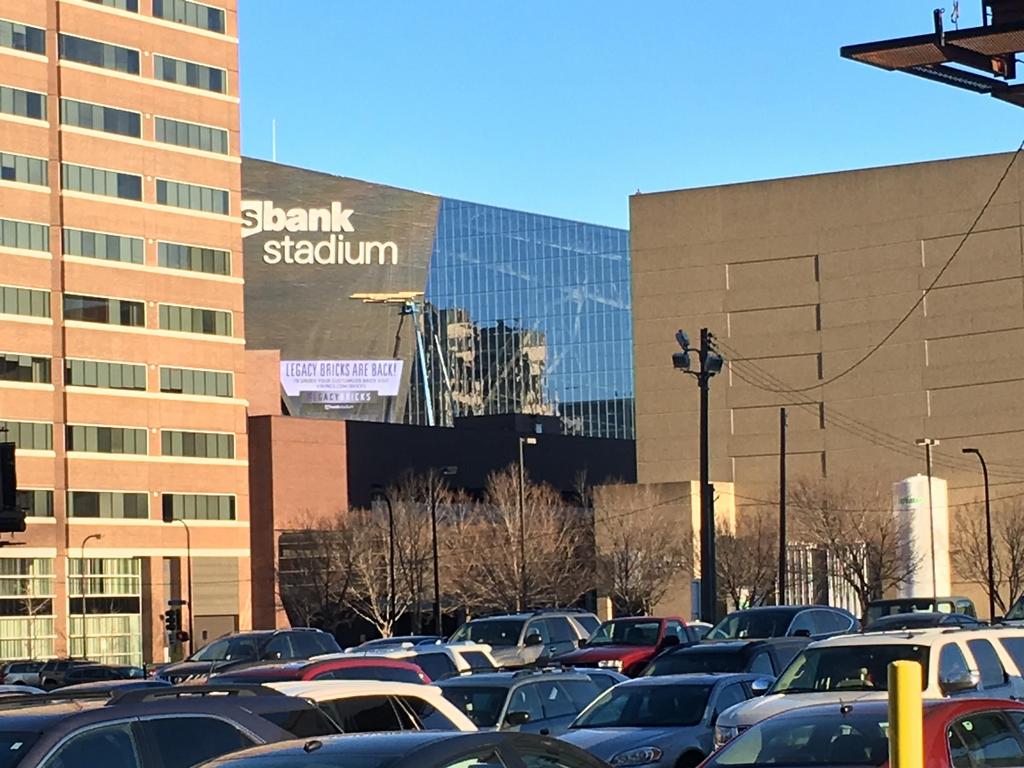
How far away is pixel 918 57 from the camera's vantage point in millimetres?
17438

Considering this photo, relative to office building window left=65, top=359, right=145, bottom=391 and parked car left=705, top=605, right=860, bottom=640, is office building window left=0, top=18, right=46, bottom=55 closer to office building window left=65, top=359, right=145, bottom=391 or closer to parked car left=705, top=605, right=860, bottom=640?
office building window left=65, top=359, right=145, bottom=391

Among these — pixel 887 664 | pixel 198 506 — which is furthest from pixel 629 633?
pixel 198 506

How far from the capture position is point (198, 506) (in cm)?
10275

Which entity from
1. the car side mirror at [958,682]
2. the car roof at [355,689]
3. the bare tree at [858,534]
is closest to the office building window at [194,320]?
the bare tree at [858,534]

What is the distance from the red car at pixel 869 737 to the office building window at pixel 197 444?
9089 centimetres

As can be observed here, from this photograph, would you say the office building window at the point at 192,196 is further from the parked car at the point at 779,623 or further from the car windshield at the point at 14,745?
the car windshield at the point at 14,745

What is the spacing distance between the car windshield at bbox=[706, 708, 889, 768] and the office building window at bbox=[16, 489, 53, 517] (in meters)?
86.1

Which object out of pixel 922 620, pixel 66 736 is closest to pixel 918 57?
pixel 66 736

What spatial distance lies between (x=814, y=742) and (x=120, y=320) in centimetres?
9009

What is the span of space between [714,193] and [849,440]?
1668 cm

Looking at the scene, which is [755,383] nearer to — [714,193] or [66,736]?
[714,193]

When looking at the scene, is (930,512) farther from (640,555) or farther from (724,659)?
(724,659)

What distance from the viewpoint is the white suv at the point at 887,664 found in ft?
58.6

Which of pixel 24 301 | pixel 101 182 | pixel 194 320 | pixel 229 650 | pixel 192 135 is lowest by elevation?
pixel 229 650
